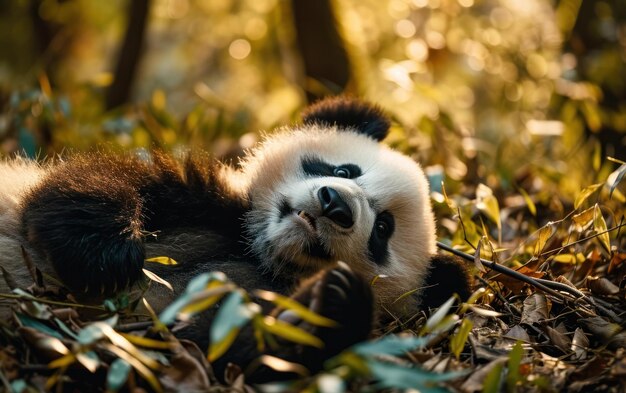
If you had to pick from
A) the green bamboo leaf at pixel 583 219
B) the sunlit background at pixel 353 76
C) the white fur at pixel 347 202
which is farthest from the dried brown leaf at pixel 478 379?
the sunlit background at pixel 353 76

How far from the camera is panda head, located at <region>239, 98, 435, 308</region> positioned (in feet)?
10.7

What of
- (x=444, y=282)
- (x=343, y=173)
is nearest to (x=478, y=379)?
(x=444, y=282)

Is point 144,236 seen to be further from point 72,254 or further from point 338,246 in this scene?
point 338,246

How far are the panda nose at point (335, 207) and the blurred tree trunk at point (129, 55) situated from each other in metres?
4.88

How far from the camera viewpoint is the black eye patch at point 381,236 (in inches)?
138

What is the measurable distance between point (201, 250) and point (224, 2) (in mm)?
6702

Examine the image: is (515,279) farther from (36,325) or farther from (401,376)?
(36,325)

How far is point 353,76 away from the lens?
21.4 feet

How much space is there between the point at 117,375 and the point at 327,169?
1.81 meters

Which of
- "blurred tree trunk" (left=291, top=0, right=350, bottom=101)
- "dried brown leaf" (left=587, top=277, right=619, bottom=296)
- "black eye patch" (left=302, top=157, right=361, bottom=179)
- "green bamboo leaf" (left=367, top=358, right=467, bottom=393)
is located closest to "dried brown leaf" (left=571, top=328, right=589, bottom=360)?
"dried brown leaf" (left=587, top=277, right=619, bottom=296)

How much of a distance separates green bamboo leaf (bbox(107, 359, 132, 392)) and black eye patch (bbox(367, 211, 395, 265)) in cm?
155

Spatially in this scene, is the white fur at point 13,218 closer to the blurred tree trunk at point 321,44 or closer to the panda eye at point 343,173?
the panda eye at point 343,173

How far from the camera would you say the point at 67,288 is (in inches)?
118

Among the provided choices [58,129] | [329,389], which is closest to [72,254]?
[329,389]
